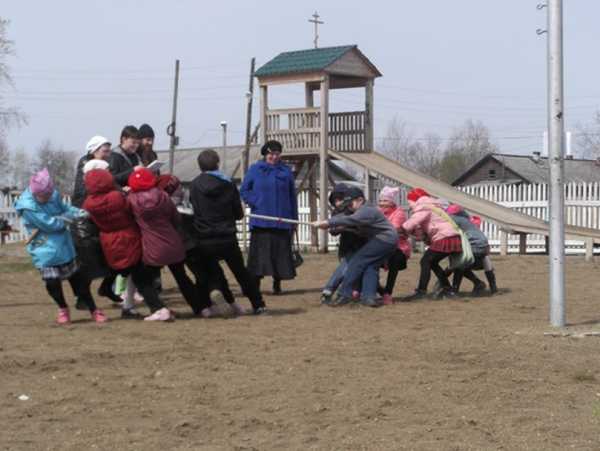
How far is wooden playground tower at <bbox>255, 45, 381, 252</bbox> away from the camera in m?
23.6

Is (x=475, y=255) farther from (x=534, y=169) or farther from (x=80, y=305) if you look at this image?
(x=534, y=169)

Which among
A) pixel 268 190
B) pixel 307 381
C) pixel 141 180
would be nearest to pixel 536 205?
pixel 268 190

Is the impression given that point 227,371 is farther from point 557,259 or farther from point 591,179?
point 591,179

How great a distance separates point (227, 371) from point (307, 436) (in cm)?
192

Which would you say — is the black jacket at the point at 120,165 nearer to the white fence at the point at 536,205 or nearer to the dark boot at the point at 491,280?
the dark boot at the point at 491,280

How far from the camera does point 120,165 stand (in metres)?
10.8

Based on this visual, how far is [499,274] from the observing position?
16469 mm

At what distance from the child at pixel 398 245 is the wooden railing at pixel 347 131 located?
12104mm

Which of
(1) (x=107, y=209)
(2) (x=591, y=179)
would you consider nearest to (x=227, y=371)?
(1) (x=107, y=209)

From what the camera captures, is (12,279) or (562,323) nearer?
(562,323)

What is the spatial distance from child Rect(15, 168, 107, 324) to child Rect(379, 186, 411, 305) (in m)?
3.76

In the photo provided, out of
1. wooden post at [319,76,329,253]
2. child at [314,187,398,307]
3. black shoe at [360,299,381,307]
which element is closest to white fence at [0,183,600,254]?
wooden post at [319,76,329,253]

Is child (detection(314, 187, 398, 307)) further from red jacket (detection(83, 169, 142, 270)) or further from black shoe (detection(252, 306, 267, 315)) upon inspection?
red jacket (detection(83, 169, 142, 270))

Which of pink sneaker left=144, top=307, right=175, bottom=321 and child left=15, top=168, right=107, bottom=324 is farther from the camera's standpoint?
pink sneaker left=144, top=307, right=175, bottom=321
